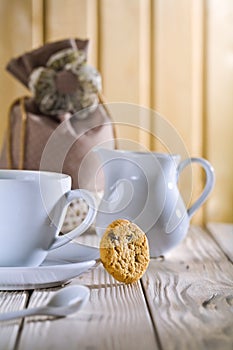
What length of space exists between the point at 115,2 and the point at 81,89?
0.31 meters

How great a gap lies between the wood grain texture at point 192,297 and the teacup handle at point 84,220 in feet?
0.29

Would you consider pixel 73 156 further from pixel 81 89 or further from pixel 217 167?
pixel 217 167

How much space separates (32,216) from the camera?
0.74m

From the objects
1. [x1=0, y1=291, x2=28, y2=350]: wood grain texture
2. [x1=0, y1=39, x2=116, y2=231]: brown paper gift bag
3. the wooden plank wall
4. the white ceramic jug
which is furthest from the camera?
the wooden plank wall

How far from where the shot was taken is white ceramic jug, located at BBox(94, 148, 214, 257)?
91 centimetres

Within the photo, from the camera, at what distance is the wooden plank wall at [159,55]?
1.40 m

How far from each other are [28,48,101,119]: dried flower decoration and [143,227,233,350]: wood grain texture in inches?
11.9

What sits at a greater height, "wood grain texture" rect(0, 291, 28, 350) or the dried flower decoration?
the dried flower decoration

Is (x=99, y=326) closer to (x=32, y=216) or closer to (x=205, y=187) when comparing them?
(x=32, y=216)

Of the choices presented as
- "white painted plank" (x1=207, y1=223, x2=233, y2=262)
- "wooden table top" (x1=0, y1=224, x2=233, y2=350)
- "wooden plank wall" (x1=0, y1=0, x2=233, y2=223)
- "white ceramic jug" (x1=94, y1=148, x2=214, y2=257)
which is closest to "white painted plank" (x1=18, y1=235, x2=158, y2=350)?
"wooden table top" (x1=0, y1=224, x2=233, y2=350)

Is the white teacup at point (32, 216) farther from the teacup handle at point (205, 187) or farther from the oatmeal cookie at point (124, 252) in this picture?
the teacup handle at point (205, 187)

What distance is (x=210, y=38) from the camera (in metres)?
1.42

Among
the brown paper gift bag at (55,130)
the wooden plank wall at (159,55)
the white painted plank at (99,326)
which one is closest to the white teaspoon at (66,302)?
the white painted plank at (99,326)

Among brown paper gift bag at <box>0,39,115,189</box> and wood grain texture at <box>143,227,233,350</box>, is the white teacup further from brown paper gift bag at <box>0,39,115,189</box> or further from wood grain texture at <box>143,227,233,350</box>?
brown paper gift bag at <box>0,39,115,189</box>
